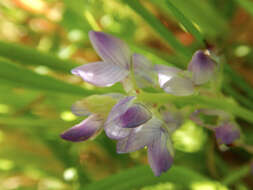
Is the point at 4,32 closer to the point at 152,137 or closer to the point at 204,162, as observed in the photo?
the point at 204,162

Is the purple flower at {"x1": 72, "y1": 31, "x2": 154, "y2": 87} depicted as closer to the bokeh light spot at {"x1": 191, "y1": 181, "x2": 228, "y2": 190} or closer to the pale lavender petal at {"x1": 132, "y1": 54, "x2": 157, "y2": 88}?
the pale lavender petal at {"x1": 132, "y1": 54, "x2": 157, "y2": 88}

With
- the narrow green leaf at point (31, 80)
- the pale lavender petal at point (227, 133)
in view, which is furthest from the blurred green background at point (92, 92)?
the pale lavender petal at point (227, 133)

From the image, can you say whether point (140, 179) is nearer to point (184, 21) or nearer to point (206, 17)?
point (184, 21)

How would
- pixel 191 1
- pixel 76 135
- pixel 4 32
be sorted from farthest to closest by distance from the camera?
pixel 4 32 < pixel 191 1 < pixel 76 135

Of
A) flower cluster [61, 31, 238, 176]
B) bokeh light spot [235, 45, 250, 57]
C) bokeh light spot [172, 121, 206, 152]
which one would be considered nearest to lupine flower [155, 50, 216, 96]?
flower cluster [61, 31, 238, 176]

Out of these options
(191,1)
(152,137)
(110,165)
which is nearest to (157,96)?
(152,137)
